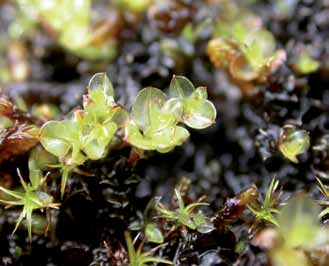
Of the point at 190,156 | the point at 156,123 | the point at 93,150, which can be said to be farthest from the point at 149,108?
the point at 190,156

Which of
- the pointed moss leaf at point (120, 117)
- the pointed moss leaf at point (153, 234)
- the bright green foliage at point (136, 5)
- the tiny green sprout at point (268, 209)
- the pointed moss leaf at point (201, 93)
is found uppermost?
the bright green foliage at point (136, 5)

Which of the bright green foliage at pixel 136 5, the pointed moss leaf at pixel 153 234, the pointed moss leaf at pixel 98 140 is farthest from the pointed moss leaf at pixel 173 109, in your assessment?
the bright green foliage at pixel 136 5

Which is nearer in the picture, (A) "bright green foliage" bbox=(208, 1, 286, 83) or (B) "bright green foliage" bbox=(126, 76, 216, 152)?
(B) "bright green foliage" bbox=(126, 76, 216, 152)

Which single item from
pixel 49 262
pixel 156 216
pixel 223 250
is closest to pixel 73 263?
pixel 49 262

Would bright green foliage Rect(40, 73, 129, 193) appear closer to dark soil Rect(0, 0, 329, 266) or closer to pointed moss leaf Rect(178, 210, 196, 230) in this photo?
dark soil Rect(0, 0, 329, 266)

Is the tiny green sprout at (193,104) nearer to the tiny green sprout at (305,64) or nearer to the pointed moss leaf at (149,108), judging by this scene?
the pointed moss leaf at (149,108)

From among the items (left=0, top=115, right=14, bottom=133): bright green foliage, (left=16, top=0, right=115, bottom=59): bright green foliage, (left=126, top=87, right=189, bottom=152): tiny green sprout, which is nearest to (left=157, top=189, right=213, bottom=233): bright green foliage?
(left=126, top=87, right=189, bottom=152): tiny green sprout
